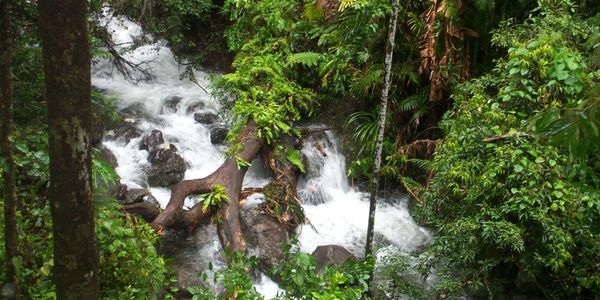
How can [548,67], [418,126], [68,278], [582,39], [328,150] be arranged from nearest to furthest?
[68,278], [548,67], [582,39], [418,126], [328,150]

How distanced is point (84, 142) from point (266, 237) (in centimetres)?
419

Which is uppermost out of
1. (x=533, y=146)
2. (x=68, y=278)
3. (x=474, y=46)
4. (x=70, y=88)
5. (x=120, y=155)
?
(x=474, y=46)

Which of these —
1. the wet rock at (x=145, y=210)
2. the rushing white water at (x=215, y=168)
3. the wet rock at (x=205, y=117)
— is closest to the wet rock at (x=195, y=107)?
the rushing white water at (x=215, y=168)

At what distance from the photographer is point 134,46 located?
916 cm

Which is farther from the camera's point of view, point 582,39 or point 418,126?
point 418,126

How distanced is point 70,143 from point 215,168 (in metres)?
5.77

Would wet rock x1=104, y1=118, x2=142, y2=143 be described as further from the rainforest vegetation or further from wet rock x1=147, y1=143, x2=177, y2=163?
wet rock x1=147, y1=143, x2=177, y2=163

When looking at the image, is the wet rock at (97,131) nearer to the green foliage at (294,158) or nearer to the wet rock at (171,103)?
the wet rock at (171,103)

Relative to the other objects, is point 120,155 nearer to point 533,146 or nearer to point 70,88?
point 70,88

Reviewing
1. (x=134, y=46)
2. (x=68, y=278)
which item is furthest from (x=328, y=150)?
(x=68, y=278)

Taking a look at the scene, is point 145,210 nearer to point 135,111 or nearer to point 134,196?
point 134,196

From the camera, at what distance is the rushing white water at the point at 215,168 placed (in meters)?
7.09

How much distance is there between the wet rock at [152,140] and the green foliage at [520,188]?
5042 mm

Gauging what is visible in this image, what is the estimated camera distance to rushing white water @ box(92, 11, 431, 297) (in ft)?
23.2
